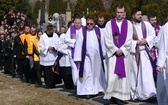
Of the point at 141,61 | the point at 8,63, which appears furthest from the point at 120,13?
the point at 8,63

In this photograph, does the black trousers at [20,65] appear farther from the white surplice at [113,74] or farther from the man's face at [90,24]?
the white surplice at [113,74]

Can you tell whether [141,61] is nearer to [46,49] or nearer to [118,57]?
[118,57]

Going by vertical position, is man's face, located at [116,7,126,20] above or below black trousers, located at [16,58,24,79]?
above

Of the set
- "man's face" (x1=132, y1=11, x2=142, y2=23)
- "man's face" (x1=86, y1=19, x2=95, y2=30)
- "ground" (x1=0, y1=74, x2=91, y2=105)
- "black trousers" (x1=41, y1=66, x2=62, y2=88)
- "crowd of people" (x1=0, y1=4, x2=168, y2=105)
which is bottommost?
"ground" (x1=0, y1=74, x2=91, y2=105)

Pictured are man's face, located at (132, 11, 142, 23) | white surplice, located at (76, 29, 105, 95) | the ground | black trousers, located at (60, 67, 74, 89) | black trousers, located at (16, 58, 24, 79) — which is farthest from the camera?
black trousers, located at (16, 58, 24, 79)

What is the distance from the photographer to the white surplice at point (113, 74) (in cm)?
885

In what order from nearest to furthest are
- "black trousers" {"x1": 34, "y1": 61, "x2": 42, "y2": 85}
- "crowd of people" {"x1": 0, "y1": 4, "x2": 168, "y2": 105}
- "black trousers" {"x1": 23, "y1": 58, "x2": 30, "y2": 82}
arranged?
"crowd of people" {"x1": 0, "y1": 4, "x2": 168, "y2": 105} → "black trousers" {"x1": 34, "y1": 61, "x2": 42, "y2": 85} → "black trousers" {"x1": 23, "y1": 58, "x2": 30, "y2": 82}

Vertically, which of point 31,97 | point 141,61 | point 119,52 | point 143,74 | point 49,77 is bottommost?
point 31,97

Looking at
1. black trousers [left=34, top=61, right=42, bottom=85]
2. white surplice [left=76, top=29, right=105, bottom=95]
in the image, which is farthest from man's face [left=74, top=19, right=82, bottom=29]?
black trousers [left=34, top=61, right=42, bottom=85]

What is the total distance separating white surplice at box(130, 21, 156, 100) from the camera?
931 centimetres

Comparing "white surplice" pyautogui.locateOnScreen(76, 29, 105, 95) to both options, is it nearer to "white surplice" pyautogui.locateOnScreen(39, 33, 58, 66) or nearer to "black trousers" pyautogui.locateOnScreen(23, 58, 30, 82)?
"white surplice" pyautogui.locateOnScreen(39, 33, 58, 66)

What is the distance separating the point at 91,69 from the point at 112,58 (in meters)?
1.20

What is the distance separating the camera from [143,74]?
30.7 feet

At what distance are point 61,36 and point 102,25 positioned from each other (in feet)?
4.90
